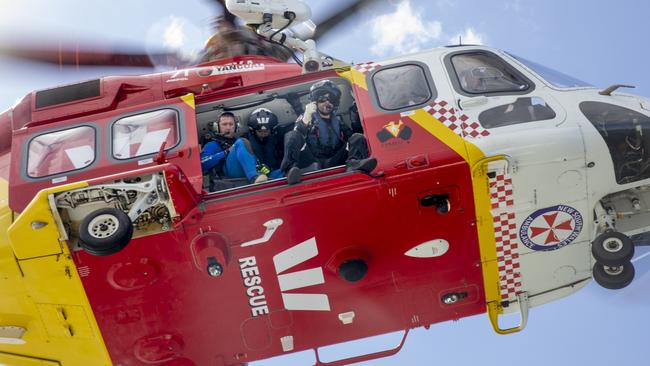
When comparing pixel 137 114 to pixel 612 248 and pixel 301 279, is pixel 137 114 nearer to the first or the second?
pixel 301 279

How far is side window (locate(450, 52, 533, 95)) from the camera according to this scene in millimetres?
7633

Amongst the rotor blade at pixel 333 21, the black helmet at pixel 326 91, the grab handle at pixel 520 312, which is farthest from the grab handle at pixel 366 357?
the rotor blade at pixel 333 21

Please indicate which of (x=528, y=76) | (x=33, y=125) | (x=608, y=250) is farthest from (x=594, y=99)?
(x=33, y=125)

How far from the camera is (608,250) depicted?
23.1ft

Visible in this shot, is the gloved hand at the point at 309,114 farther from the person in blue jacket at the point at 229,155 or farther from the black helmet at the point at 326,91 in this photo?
the person in blue jacket at the point at 229,155

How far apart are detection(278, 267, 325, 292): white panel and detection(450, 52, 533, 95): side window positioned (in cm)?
228

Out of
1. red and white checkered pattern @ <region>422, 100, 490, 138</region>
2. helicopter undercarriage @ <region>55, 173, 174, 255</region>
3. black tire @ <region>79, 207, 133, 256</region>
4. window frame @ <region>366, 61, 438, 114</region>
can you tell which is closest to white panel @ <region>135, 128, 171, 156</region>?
helicopter undercarriage @ <region>55, 173, 174, 255</region>

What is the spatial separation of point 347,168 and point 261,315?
67.5 inches

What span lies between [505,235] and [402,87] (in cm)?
179

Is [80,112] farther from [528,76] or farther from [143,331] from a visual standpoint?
[528,76]

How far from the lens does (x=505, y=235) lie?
7.36 metres

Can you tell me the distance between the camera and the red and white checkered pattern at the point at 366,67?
7992 millimetres

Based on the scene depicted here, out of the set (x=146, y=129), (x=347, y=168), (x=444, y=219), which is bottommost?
(x=444, y=219)

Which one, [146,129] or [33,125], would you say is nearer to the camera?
[146,129]
